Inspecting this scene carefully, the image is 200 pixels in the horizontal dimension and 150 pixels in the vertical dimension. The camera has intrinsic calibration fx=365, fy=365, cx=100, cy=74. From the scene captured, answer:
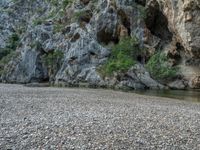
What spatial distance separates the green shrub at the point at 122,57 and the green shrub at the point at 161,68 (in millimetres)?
2596

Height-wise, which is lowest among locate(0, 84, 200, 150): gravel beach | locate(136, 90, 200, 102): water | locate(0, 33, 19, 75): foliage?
locate(0, 84, 200, 150): gravel beach

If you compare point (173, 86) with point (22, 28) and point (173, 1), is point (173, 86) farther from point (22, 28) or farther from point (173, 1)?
point (22, 28)

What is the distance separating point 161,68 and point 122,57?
545cm

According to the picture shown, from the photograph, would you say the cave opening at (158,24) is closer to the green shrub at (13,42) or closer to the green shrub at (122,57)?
the green shrub at (122,57)

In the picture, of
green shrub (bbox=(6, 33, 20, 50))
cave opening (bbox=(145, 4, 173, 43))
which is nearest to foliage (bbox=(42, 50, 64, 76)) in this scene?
cave opening (bbox=(145, 4, 173, 43))

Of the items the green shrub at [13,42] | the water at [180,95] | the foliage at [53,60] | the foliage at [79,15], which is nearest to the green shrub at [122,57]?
the water at [180,95]

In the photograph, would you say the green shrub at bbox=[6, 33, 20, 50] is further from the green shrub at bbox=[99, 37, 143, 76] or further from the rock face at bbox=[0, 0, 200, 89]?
the green shrub at bbox=[99, 37, 143, 76]

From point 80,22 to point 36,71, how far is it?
38.4ft

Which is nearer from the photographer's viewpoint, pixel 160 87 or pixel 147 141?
pixel 147 141

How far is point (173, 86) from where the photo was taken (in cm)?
4653

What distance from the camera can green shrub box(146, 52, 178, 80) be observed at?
4768 cm

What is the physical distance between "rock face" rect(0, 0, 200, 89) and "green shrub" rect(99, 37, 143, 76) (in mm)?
819

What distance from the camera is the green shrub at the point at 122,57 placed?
47.0 metres

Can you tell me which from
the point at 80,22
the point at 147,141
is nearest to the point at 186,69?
the point at 80,22
